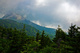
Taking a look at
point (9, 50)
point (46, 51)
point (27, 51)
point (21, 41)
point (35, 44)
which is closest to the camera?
point (27, 51)

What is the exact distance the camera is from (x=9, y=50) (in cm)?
2075

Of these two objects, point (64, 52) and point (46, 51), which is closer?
point (64, 52)

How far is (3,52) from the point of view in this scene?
19.1 m

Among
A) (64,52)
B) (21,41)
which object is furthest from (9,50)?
(64,52)

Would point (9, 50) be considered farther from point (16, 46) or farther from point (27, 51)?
point (27, 51)

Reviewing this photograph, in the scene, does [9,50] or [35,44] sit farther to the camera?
[9,50]

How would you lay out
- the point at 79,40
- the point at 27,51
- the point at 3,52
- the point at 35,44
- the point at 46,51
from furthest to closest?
the point at 3,52 → the point at 46,51 → the point at 35,44 → the point at 27,51 → the point at 79,40

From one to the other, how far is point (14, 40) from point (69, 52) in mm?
15770


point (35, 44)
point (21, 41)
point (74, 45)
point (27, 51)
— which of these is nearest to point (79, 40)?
point (74, 45)

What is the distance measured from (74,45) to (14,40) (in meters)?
16.1

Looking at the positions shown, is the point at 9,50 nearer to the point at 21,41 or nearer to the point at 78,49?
the point at 21,41

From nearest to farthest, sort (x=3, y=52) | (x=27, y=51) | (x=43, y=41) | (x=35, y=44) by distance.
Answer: (x=27, y=51) < (x=35, y=44) < (x=3, y=52) < (x=43, y=41)

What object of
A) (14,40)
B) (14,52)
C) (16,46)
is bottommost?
(14,52)

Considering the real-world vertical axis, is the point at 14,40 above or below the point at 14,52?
above
